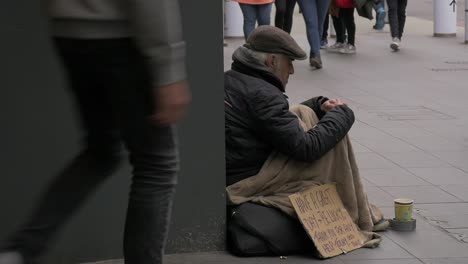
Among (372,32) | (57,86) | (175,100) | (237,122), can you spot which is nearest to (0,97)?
(57,86)

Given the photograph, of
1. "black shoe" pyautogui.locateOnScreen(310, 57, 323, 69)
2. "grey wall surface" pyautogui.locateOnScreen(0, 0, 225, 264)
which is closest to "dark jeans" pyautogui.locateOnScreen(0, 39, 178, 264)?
"grey wall surface" pyautogui.locateOnScreen(0, 0, 225, 264)

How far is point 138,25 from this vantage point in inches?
123

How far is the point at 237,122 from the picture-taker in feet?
17.4

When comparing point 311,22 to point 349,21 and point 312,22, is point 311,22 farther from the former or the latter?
point 349,21

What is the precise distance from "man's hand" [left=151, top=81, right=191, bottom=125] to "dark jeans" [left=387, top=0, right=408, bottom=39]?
11.6m

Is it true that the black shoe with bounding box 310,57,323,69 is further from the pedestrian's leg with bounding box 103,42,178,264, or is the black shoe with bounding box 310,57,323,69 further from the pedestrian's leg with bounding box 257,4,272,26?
the pedestrian's leg with bounding box 103,42,178,264

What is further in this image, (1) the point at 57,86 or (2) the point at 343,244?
(2) the point at 343,244

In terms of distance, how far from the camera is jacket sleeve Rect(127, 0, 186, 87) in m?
3.11

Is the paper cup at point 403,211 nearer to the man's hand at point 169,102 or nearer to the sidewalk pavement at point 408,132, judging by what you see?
the sidewalk pavement at point 408,132

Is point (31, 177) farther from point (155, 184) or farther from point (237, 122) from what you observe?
point (155, 184)

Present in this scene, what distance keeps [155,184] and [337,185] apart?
223 centimetres

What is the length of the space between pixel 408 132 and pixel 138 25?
234 inches

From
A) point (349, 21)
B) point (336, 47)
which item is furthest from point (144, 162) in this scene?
point (336, 47)

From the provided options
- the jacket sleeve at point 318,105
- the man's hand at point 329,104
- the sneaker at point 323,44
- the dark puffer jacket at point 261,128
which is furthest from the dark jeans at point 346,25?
the dark puffer jacket at point 261,128
